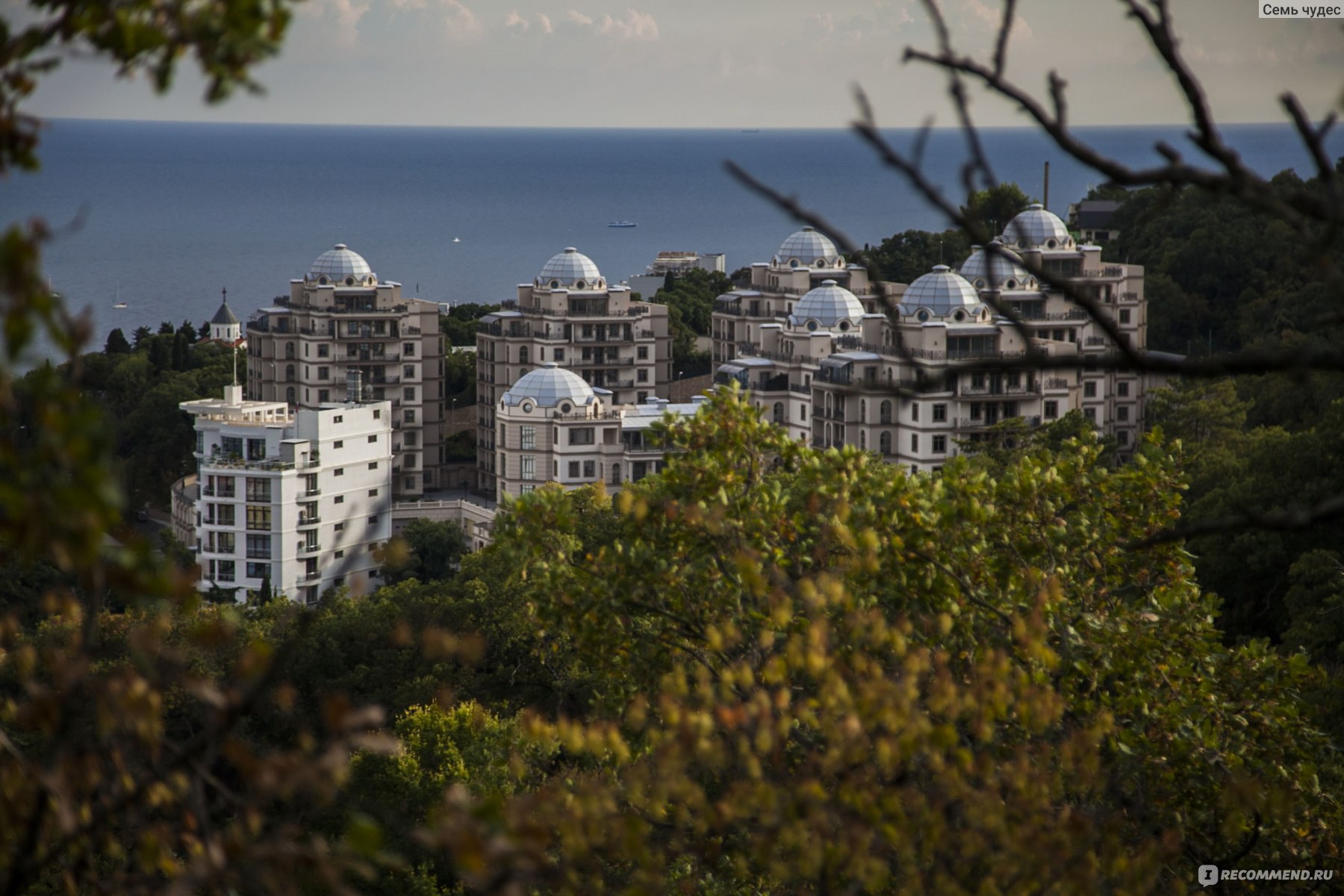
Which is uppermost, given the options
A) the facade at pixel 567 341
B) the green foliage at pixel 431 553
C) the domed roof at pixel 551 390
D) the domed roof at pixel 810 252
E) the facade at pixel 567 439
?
the domed roof at pixel 810 252

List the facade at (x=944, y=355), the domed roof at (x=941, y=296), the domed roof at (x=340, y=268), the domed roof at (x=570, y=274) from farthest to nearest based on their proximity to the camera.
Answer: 1. the domed roof at (x=570, y=274)
2. the domed roof at (x=340, y=268)
3. the domed roof at (x=941, y=296)
4. the facade at (x=944, y=355)

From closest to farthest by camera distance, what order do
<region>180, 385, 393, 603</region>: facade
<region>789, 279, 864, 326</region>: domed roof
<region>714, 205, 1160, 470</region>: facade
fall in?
<region>714, 205, 1160, 470</region>: facade < <region>180, 385, 393, 603</region>: facade < <region>789, 279, 864, 326</region>: domed roof

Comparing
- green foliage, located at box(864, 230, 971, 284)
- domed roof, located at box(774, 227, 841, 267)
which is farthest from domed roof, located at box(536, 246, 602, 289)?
green foliage, located at box(864, 230, 971, 284)

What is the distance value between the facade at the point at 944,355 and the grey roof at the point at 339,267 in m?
17.3

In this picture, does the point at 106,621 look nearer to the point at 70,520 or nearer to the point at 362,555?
the point at 362,555

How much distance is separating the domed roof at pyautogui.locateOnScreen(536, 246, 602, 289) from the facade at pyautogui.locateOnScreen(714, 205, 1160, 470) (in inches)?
295

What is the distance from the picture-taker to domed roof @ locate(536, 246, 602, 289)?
7475 cm

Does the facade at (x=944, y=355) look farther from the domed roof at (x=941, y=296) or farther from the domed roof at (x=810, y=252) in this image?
the domed roof at (x=810, y=252)

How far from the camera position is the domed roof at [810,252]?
77.6 meters

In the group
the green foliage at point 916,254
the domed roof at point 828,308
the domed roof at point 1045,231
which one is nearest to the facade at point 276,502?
the domed roof at point 828,308

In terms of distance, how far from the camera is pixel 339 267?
74062mm

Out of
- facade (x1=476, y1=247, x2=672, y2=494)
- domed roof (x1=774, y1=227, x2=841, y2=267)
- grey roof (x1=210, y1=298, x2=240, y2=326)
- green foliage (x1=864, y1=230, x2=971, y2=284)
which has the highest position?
green foliage (x1=864, y1=230, x2=971, y2=284)

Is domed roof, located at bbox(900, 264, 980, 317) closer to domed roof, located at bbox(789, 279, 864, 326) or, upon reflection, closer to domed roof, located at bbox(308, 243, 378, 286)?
domed roof, located at bbox(789, 279, 864, 326)

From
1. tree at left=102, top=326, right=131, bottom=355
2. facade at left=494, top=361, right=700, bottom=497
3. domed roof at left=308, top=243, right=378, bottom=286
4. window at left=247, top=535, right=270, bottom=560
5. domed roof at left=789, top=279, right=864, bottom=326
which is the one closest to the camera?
window at left=247, top=535, right=270, bottom=560
